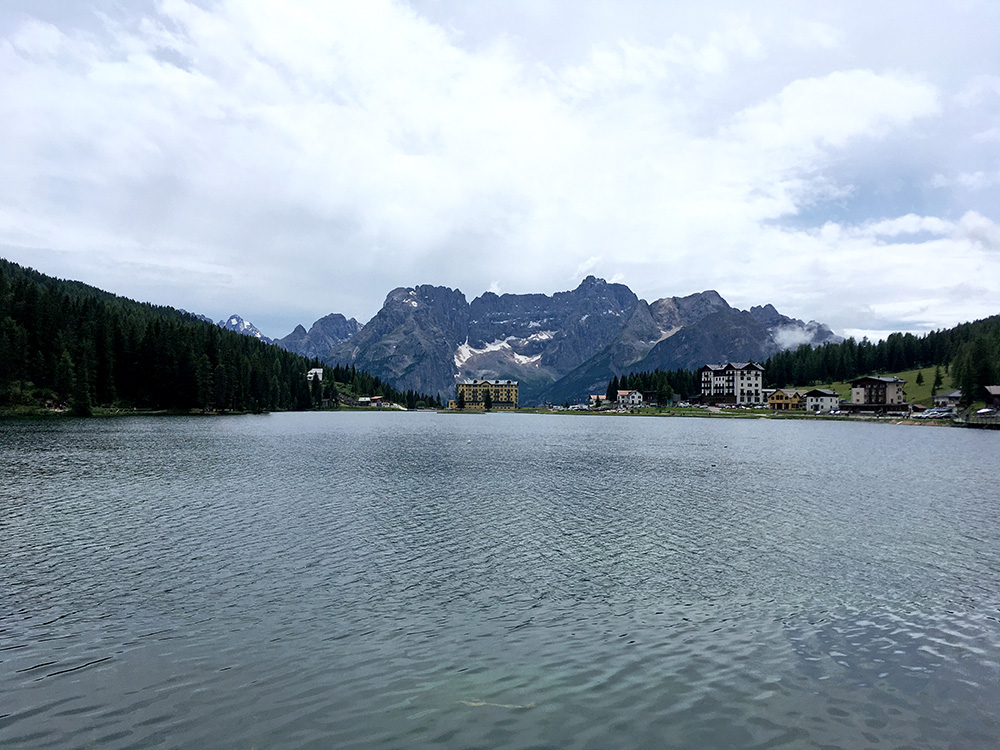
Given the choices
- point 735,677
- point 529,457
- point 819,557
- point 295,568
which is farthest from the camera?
point 529,457

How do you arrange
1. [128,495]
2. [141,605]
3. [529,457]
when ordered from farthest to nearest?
1. [529,457]
2. [128,495]
3. [141,605]

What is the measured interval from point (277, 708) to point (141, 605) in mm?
12805

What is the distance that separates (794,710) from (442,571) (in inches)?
Answer: 763

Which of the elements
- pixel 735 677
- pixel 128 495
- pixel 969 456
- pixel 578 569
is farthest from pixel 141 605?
pixel 969 456

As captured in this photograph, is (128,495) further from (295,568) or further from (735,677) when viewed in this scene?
(735,677)

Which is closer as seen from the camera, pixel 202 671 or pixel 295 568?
pixel 202 671

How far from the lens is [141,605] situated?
2761cm

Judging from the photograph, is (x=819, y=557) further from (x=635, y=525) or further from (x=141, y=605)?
(x=141, y=605)

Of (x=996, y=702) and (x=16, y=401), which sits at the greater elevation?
(x=16, y=401)

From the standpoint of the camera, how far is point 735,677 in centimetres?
2148

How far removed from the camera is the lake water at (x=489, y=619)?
59.6 feet

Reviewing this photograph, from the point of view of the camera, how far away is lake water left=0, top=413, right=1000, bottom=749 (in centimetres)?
1817

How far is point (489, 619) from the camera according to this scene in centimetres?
2681

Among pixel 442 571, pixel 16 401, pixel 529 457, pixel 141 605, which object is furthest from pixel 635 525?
pixel 16 401
